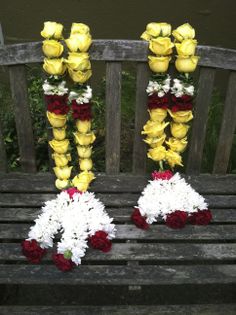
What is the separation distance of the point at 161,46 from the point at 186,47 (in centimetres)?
12

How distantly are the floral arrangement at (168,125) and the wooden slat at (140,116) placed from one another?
5cm

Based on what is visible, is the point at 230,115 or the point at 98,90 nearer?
the point at 230,115

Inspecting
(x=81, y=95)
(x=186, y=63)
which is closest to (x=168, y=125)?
(x=186, y=63)

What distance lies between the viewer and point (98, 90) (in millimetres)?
3395

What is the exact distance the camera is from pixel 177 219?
2098mm

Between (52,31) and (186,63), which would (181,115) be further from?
(52,31)

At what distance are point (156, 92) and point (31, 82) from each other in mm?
1374

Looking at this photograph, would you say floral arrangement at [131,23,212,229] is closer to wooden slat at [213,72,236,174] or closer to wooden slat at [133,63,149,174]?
wooden slat at [133,63,149,174]

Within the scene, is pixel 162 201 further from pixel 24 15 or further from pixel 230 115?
pixel 24 15

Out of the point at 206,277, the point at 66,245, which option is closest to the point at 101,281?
the point at 66,245

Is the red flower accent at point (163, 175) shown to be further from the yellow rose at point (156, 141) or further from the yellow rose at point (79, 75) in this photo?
the yellow rose at point (79, 75)

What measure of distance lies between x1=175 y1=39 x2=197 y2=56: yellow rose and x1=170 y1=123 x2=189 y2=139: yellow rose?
1.32ft

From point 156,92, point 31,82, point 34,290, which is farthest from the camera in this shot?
point 31,82

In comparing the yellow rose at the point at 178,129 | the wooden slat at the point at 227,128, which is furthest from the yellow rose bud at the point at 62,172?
the wooden slat at the point at 227,128
